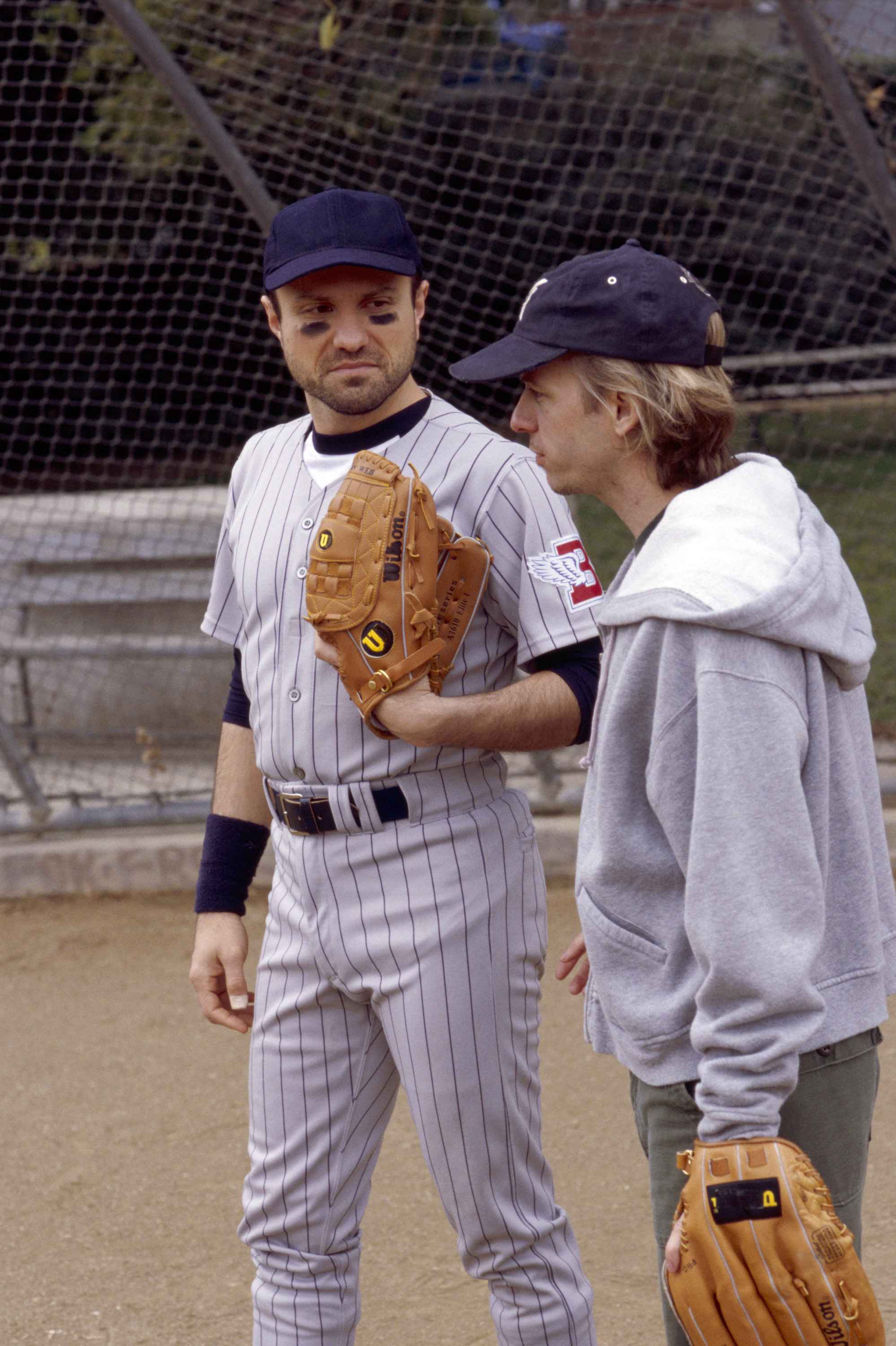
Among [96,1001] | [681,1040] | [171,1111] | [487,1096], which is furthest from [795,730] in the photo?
[96,1001]

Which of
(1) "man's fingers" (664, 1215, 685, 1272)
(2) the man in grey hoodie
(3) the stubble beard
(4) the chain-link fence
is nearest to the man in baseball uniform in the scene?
(3) the stubble beard

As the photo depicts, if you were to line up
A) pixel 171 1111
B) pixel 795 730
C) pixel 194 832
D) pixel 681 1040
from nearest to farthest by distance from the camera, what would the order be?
pixel 795 730 < pixel 681 1040 < pixel 171 1111 < pixel 194 832

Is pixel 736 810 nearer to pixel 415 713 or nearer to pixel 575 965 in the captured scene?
pixel 415 713

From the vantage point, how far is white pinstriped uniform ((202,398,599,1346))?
1.89 metres

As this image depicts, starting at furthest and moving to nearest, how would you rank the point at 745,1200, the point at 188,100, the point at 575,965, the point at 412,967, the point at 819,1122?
the point at 188,100 → the point at 575,965 → the point at 412,967 → the point at 819,1122 → the point at 745,1200

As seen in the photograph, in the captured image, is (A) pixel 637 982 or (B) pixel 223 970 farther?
(B) pixel 223 970

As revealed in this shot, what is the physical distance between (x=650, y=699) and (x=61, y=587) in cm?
445

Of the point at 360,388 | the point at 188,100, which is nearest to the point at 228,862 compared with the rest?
the point at 360,388

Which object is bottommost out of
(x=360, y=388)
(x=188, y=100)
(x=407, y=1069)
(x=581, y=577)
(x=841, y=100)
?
(x=407, y=1069)

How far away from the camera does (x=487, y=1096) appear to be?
1894 mm

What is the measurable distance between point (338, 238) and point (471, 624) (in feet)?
1.94

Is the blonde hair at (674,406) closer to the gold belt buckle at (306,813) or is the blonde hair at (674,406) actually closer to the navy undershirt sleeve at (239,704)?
the gold belt buckle at (306,813)

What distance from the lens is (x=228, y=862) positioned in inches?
85.0

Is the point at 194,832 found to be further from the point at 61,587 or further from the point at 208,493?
the point at 208,493
